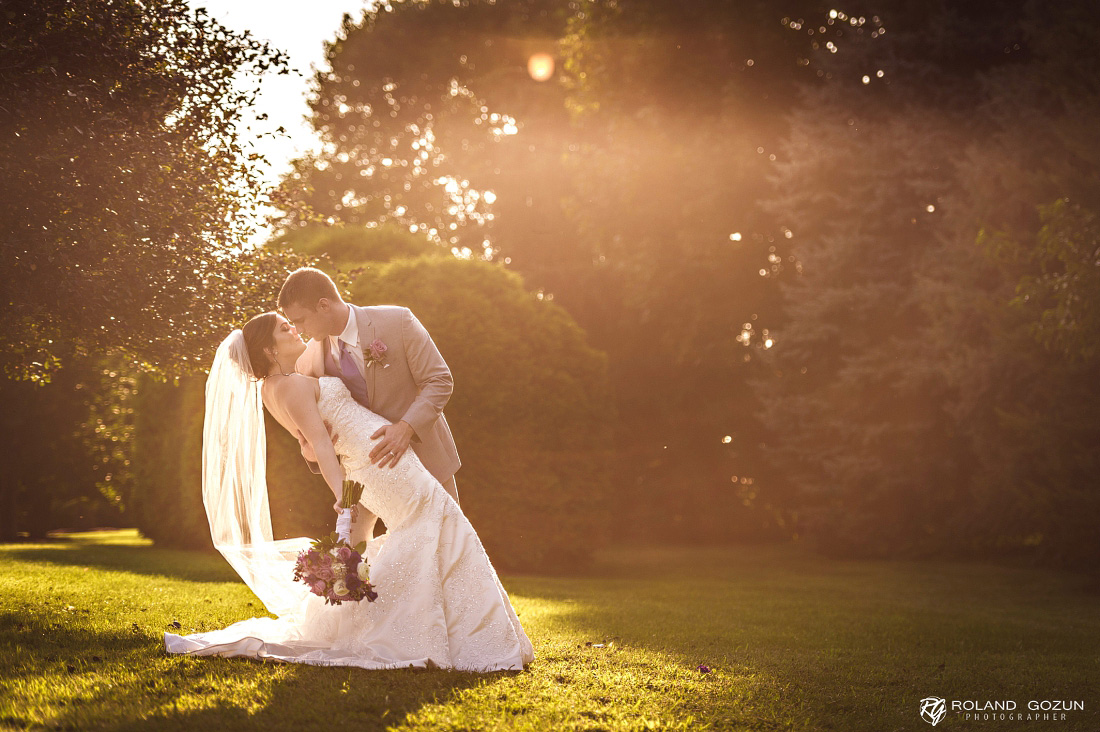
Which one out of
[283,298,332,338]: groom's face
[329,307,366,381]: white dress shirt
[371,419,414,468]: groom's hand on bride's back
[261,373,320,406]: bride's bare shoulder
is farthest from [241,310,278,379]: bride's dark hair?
[371,419,414,468]: groom's hand on bride's back

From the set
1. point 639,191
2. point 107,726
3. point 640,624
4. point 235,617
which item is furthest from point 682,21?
point 107,726

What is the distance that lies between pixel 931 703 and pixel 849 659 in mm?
1579

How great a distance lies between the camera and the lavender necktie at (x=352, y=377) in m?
6.29

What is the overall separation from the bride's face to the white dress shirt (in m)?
0.26

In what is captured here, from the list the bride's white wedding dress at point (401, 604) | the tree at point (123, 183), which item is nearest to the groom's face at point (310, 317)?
the bride's white wedding dress at point (401, 604)

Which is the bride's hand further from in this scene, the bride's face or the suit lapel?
the bride's face

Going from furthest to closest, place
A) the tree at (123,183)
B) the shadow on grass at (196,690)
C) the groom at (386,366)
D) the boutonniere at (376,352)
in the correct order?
the tree at (123,183) < the boutonniere at (376,352) < the groom at (386,366) < the shadow on grass at (196,690)

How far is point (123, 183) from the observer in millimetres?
7910

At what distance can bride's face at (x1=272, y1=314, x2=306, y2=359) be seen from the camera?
6277mm

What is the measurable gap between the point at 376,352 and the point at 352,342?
22 centimetres

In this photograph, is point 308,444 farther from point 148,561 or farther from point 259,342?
point 148,561

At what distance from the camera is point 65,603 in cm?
817

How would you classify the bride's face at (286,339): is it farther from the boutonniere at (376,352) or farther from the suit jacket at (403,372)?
Result: the boutonniere at (376,352)

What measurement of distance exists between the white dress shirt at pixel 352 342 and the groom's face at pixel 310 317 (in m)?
0.15
